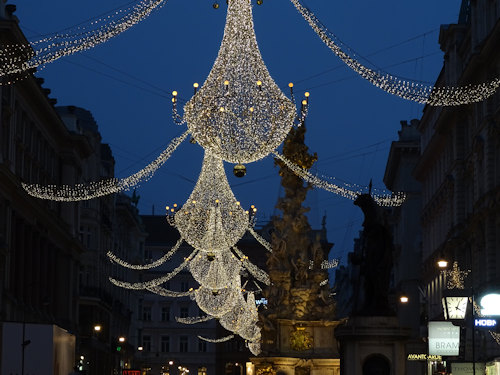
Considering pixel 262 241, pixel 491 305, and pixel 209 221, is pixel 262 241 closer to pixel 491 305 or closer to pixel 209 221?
pixel 209 221

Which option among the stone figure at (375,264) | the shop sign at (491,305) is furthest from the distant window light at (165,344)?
the stone figure at (375,264)

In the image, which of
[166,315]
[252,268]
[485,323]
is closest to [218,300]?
[252,268]

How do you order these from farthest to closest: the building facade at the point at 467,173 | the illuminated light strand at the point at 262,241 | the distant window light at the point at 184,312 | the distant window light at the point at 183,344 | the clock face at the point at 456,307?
the distant window light at the point at 184,312 < the distant window light at the point at 183,344 < the building facade at the point at 467,173 < the illuminated light strand at the point at 262,241 < the clock face at the point at 456,307

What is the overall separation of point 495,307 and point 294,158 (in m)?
15.4

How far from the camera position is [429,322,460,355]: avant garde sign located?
38906mm

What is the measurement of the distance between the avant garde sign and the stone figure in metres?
9.62

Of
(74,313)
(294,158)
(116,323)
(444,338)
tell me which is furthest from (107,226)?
(444,338)

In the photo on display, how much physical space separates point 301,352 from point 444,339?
1153cm

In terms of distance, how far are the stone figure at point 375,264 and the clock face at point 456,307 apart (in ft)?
30.7

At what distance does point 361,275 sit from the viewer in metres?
30.1

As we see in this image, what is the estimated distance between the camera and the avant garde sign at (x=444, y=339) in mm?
38906

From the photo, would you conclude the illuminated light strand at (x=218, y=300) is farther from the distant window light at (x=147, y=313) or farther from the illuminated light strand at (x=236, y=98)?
the distant window light at (x=147, y=313)

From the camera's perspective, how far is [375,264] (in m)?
29.8

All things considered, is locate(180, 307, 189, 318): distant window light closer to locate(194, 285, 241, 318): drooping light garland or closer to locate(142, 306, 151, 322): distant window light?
locate(142, 306, 151, 322): distant window light
